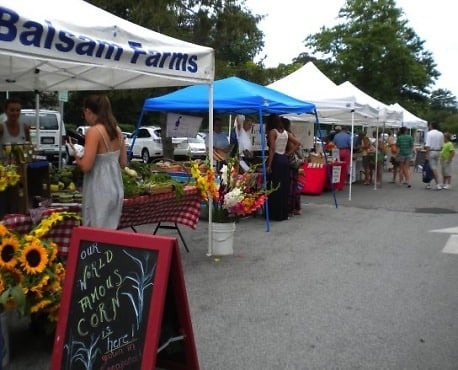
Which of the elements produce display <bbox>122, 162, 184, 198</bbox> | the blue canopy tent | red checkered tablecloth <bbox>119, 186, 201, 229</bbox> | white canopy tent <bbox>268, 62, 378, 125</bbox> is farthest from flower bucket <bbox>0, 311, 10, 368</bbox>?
white canopy tent <bbox>268, 62, 378, 125</bbox>

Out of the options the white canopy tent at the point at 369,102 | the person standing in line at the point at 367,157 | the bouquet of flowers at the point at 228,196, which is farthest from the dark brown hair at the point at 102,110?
the person standing in line at the point at 367,157

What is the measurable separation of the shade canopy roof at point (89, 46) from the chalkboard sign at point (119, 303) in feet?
5.21

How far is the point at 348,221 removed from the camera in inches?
372

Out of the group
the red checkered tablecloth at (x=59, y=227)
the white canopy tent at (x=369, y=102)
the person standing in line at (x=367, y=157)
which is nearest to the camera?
the red checkered tablecloth at (x=59, y=227)

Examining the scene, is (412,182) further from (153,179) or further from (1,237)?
(1,237)

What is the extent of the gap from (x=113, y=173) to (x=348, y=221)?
19.6 ft

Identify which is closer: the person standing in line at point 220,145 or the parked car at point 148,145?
the person standing in line at point 220,145

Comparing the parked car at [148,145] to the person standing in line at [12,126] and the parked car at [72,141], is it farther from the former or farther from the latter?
the person standing in line at [12,126]

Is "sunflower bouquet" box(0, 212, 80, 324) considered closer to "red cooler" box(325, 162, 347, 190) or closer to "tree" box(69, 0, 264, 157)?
"red cooler" box(325, 162, 347, 190)

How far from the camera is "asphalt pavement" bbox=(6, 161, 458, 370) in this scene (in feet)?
12.4

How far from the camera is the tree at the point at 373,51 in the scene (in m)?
35.8

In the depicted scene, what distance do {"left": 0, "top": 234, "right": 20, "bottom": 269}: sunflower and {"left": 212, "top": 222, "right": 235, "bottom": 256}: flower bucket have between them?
11.2 feet

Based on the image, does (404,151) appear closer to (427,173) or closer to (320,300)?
(427,173)

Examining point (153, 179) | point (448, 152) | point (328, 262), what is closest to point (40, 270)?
point (153, 179)
